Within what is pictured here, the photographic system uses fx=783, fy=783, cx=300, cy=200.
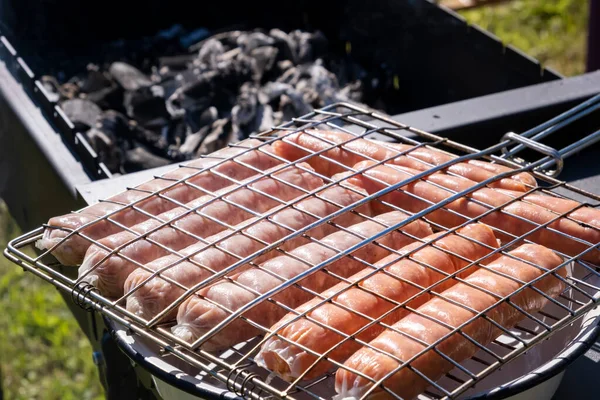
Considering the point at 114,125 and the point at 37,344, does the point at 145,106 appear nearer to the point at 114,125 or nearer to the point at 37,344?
the point at 114,125

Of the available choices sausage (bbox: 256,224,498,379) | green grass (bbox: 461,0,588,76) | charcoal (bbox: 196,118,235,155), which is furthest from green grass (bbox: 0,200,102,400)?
green grass (bbox: 461,0,588,76)

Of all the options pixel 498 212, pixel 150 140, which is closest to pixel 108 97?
pixel 150 140

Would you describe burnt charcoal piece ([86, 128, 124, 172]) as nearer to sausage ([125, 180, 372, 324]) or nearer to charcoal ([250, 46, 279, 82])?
charcoal ([250, 46, 279, 82])

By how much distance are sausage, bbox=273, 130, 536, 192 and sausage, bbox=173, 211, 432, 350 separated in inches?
12.2

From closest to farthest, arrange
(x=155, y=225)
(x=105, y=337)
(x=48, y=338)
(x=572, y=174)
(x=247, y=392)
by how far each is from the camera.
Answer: (x=247, y=392), (x=155, y=225), (x=105, y=337), (x=572, y=174), (x=48, y=338)

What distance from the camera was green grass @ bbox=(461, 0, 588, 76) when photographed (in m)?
7.16

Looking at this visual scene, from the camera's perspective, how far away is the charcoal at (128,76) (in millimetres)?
4560

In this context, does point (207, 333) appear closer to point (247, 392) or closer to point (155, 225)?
point (247, 392)

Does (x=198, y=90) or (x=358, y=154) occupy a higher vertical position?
(x=358, y=154)

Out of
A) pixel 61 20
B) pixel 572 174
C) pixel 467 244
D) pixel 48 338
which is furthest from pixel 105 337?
pixel 61 20

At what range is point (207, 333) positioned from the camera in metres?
1.46

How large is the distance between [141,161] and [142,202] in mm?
1953

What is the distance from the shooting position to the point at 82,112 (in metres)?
4.23

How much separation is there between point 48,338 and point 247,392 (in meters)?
3.67
